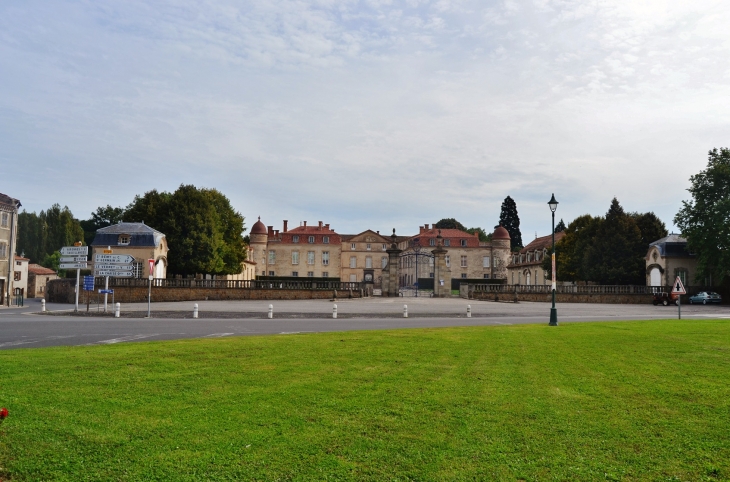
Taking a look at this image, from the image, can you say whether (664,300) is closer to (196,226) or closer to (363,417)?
(196,226)

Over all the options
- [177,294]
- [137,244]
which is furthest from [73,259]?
[137,244]

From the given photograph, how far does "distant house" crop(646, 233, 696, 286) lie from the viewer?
52219mm

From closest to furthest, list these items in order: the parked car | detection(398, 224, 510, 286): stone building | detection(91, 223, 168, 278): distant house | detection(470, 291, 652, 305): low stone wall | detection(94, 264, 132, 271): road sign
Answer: detection(94, 264, 132, 271): road sign < the parked car < detection(470, 291, 652, 305): low stone wall < detection(91, 223, 168, 278): distant house < detection(398, 224, 510, 286): stone building

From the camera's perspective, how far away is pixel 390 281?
2160 inches

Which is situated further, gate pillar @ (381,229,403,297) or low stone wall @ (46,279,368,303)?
gate pillar @ (381,229,403,297)

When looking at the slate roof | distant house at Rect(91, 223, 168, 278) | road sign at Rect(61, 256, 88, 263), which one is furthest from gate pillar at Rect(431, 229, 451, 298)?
road sign at Rect(61, 256, 88, 263)

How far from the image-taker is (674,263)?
52.2 m

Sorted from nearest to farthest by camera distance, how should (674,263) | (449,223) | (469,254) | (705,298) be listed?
(705,298), (674,263), (469,254), (449,223)

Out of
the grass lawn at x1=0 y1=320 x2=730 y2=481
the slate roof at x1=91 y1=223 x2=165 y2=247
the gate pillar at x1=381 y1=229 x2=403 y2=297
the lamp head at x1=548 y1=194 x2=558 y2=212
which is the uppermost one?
the slate roof at x1=91 y1=223 x2=165 y2=247

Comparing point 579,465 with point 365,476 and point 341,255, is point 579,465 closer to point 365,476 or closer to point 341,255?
point 365,476

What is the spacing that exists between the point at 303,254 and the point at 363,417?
89.6 metres

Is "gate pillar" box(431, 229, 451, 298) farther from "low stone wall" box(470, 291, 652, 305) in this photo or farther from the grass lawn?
the grass lawn

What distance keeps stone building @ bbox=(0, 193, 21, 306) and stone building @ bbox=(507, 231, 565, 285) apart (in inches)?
2364

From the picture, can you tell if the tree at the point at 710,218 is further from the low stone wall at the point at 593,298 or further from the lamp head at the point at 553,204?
the lamp head at the point at 553,204
